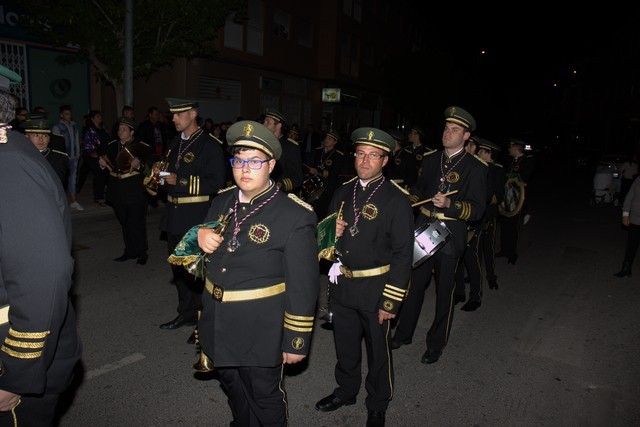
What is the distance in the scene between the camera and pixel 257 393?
304 centimetres

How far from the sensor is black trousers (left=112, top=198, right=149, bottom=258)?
769cm

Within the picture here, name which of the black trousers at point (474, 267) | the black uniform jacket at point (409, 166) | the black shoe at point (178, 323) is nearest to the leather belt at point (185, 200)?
the black shoe at point (178, 323)

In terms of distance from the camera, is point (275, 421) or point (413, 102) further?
point (413, 102)

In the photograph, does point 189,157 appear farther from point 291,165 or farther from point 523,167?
point 523,167

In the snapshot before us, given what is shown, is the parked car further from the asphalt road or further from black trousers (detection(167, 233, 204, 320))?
black trousers (detection(167, 233, 204, 320))

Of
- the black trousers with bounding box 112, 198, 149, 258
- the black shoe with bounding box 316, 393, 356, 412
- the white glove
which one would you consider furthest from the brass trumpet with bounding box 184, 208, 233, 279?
the black trousers with bounding box 112, 198, 149, 258

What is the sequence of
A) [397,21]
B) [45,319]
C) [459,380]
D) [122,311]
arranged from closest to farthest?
1. [45,319]
2. [459,380]
3. [122,311]
4. [397,21]

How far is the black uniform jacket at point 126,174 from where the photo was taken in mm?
7309

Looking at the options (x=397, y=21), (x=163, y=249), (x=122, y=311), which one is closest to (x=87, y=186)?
(x=163, y=249)

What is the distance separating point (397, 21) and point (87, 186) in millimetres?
34436

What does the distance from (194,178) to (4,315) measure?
331cm

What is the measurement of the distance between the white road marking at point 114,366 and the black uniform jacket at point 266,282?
83.7 inches

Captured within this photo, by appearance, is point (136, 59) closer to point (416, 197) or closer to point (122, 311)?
point (122, 311)

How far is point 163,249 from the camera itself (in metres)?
8.88
